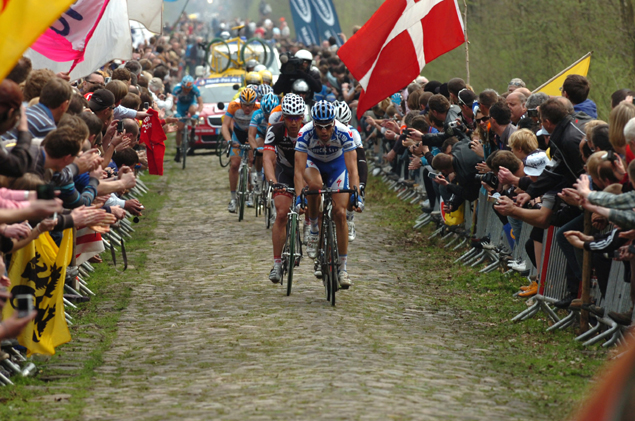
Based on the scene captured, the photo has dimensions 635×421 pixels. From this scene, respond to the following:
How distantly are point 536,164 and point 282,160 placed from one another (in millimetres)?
3313

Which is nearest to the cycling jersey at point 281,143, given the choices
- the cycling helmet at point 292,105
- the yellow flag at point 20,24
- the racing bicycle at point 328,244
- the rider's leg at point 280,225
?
the cycling helmet at point 292,105

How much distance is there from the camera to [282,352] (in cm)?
825

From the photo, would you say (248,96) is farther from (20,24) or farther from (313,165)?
(20,24)

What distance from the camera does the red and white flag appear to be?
13.7m

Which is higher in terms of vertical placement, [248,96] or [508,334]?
[248,96]

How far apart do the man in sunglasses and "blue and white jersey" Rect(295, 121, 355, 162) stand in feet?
1.51

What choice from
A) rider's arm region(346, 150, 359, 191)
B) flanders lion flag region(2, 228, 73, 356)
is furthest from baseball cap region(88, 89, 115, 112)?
flanders lion flag region(2, 228, 73, 356)

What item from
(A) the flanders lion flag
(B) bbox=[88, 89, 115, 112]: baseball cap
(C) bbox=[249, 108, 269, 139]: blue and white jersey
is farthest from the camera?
(C) bbox=[249, 108, 269, 139]: blue and white jersey

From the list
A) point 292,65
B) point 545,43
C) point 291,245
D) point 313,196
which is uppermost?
point 545,43

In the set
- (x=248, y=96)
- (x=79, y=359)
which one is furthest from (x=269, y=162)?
(x=248, y=96)

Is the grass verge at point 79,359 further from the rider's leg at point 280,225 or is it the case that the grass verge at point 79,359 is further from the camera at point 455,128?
the camera at point 455,128

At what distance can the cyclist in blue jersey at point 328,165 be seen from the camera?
1035 centimetres

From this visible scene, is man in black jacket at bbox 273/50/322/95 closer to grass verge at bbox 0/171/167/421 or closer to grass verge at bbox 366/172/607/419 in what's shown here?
grass verge at bbox 366/172/607/419

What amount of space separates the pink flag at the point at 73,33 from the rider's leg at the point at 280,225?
2.92 m
